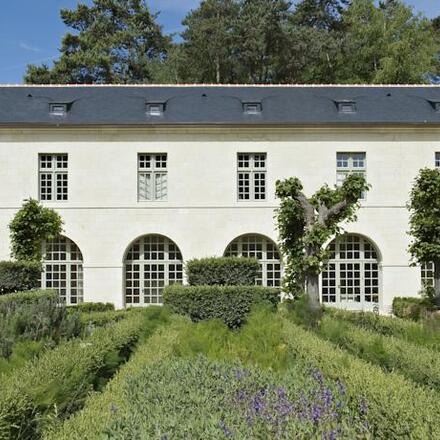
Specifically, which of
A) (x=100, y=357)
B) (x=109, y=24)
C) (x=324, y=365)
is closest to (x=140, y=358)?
(x=100, y=357)

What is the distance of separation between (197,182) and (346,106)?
6.27 metres

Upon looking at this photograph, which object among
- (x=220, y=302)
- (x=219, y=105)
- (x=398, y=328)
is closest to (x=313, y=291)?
(x=220, y=302)

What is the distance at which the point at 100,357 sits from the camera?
6.83 metres

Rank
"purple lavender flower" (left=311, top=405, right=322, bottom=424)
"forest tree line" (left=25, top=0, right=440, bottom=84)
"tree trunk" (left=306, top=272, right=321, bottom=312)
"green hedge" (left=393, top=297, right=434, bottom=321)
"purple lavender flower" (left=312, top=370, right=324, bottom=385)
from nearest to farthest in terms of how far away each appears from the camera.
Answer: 1. "purple lavender flower" (left=311, top=405, right=322, bottom=424)
2. "purple lavender flower" (left=312, top=370, right=324, bottom=385)
3. "tree trunk" (left=306, top=272, right=321, bottom=312)
4. "green hedge" (left=393, top=297, right=434, bottom=321)
5. "forest tree line" (left=25, top=0, right=440, bottom=84)

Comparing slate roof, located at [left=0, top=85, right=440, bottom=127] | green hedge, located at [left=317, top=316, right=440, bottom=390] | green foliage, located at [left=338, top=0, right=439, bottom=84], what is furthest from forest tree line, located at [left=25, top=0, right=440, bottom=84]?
green hedge, located at [left=317, top=316, right=440, bottom=390]

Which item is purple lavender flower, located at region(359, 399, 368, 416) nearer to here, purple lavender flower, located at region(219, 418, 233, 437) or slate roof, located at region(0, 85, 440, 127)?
purple lavender flower, located at region(219, 418, 233, 437)

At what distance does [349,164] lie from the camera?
20.9 m

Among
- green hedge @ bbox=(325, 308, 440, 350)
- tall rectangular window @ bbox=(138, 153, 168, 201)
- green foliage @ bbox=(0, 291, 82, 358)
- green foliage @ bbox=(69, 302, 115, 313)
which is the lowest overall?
green foliage @ bbox=(69, 302, 115, 313)

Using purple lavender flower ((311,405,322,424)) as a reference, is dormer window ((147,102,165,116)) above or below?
above

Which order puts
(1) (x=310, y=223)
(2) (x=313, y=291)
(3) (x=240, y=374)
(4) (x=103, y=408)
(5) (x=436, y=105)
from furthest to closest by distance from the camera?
1. (5) (x=436, y=105)
2. (1) (x=310, y=223)
3. (2) (x=313, y=291)
4. (3) (x=240, y=374)
5. (4) (x=103, y=408)

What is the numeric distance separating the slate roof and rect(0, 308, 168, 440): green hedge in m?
14.1

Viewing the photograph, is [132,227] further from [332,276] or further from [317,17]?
[317,17]

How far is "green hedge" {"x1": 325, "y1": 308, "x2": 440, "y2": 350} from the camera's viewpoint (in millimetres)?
8609

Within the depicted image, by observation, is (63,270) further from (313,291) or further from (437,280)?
(437,280)
